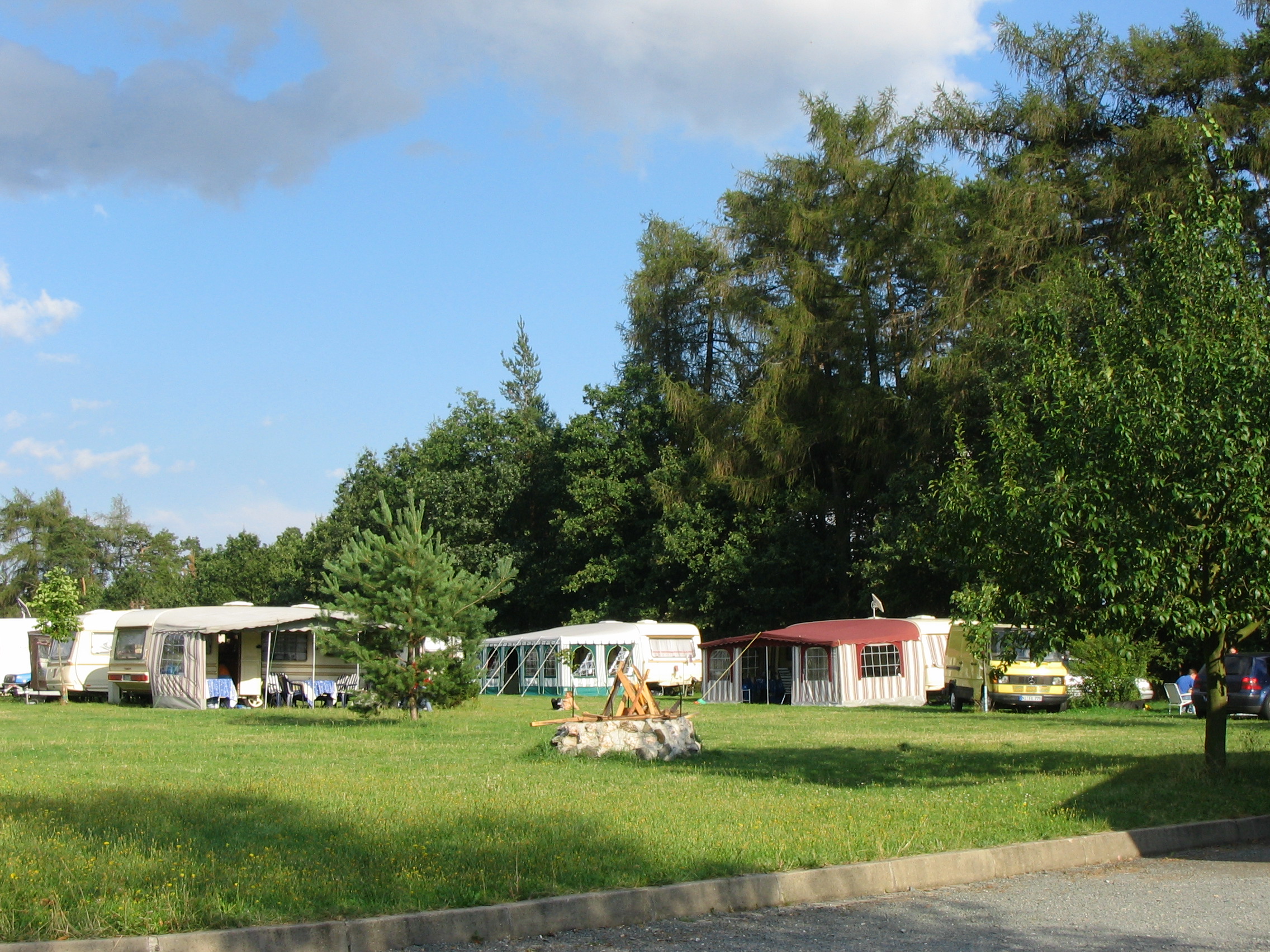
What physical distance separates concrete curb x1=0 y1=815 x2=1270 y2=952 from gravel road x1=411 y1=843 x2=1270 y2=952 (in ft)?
0.32

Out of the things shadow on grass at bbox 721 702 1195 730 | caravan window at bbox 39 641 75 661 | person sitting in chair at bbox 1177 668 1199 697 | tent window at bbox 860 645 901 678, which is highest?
caravan window at bbox 39 641 75 661

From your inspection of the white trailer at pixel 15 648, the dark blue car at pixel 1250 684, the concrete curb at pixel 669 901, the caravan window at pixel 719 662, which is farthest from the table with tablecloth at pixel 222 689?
the concrete curb at pixel 669 901

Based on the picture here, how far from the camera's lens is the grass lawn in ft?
21.3

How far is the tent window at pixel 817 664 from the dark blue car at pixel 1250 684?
1195cm

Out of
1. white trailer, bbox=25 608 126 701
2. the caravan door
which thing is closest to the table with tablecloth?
the caravan door

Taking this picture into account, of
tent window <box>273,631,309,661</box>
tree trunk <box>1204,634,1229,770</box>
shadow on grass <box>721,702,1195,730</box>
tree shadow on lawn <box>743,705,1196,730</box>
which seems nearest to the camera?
tree trunk <box>1204,634,1229,770</box>

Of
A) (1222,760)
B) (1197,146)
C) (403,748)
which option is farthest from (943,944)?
(403,748)

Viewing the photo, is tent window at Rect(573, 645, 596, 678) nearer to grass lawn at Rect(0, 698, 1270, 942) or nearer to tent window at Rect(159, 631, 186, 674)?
tent window at Rect(159, 631, 186, 674)

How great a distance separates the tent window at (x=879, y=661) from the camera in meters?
33.4

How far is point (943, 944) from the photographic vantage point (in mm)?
6238

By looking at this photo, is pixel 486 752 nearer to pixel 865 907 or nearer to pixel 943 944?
pixel 865 907

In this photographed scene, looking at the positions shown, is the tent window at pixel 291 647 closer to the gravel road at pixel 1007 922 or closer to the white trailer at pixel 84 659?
the white trailer at pixel 84 659

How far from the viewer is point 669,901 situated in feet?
22.6

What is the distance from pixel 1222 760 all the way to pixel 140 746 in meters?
13.6
